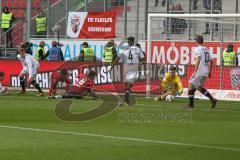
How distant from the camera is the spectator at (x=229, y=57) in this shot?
30833 millimetres

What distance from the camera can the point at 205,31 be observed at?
33250 millimetres

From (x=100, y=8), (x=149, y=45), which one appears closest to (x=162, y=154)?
(x=149, y=45)

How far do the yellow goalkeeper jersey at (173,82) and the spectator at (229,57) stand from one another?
122 inches

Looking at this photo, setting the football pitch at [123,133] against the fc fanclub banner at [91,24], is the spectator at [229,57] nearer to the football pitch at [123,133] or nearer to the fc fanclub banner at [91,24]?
the football pitch at [123,133]

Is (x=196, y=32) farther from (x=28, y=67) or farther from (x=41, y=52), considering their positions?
(x=41, y=52)

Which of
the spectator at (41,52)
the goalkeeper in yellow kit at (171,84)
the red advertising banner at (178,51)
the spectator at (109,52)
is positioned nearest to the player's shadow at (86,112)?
the goalkeeper in yellow kit at (171,84)

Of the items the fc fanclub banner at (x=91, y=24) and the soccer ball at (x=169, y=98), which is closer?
the soccer ball at (x=169, y=98)

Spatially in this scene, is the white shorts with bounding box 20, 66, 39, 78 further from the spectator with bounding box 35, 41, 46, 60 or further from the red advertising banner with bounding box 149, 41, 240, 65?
the spectator with bounding box 35, 41, 46, 60

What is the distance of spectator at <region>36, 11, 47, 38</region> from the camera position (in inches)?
1572

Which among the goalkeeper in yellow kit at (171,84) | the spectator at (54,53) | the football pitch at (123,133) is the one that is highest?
the spectator at (54,53)

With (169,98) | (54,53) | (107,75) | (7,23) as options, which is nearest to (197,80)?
(169,98)

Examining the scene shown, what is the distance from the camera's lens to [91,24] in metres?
38.3

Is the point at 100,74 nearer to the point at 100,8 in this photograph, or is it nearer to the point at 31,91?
the point at 31,91

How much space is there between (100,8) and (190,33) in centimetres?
817
